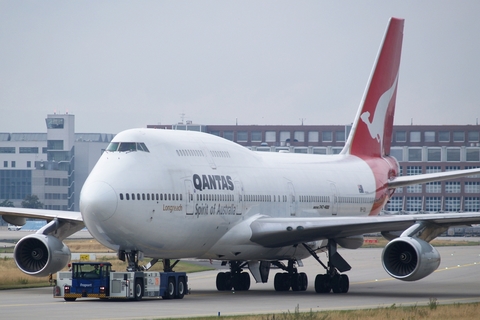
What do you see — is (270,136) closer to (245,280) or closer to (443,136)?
(443,136)

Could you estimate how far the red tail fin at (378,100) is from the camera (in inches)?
1902

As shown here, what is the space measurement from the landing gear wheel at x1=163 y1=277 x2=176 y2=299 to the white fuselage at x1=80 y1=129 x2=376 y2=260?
113cm

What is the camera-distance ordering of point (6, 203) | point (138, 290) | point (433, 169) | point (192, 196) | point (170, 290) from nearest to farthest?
point (138, 290) < point (170, 290) < point (192, 196) < point (433, 169) < point (6, 203)

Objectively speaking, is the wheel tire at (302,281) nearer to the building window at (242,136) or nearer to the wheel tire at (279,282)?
the wheel tire at (279,282)

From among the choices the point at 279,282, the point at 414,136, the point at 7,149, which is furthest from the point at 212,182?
the point at 7,149

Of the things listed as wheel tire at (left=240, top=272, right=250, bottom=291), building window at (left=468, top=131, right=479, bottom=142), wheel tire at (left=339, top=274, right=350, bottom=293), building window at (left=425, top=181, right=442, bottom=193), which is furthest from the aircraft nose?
building window at (left=468, top=131, right=479, bottom=142)

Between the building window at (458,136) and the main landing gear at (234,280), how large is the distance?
99857 mm

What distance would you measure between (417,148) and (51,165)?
64329 mm

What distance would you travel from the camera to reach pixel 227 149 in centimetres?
3791

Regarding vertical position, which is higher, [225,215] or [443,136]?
[443,136]

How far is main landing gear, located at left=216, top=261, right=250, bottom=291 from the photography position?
39.5 m

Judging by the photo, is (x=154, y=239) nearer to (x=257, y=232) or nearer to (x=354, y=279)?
(x=257, y=232)

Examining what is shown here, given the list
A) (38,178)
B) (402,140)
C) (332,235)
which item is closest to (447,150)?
(402,140)

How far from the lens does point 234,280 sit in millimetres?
39750
